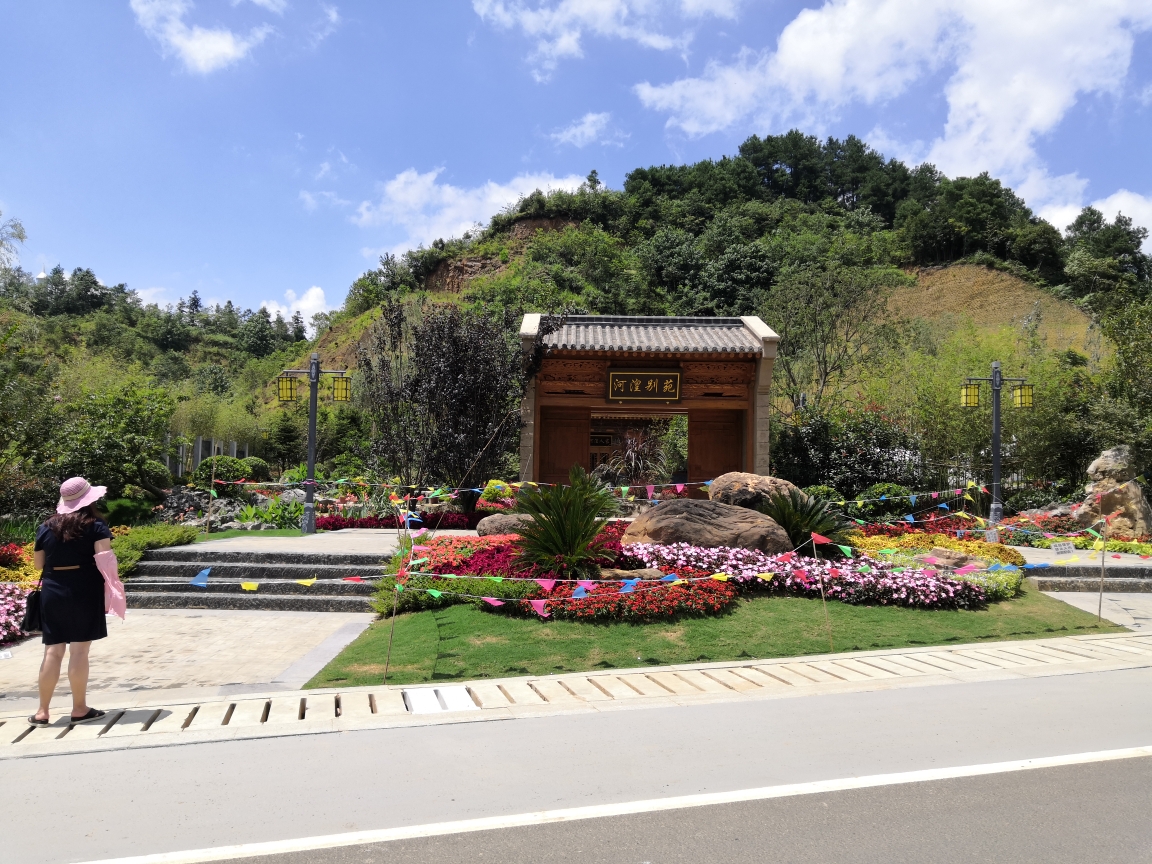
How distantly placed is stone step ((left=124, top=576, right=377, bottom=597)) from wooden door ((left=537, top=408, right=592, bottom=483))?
821 centimetres

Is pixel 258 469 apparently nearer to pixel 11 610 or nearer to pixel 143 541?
pixel 143 541

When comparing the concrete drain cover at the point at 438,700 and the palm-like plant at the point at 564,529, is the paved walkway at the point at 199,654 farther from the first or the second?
the palm-like plant at the point at 564,529

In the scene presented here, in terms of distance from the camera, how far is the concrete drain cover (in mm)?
5699

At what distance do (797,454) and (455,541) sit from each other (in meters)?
11.1

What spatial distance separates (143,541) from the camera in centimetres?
1156

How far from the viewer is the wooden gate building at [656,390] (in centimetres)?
1758

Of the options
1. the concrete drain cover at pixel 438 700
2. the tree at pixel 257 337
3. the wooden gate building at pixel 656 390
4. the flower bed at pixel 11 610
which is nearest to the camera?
the concrete drain cover at pixel 438 700

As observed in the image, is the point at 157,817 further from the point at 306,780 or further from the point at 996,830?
the point at 996,830

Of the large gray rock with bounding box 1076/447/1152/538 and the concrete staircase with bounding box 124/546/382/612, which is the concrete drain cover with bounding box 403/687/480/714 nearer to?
the concrete staircase with bounding box 124/546/382/612

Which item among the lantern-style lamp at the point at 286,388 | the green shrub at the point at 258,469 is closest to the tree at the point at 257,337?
the green shrub at the point at 258,469

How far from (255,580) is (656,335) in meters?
11.3

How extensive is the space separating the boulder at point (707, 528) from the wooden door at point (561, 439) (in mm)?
7571

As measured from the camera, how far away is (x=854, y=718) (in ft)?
17.7

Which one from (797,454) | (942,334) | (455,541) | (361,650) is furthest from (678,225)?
(361,650)
